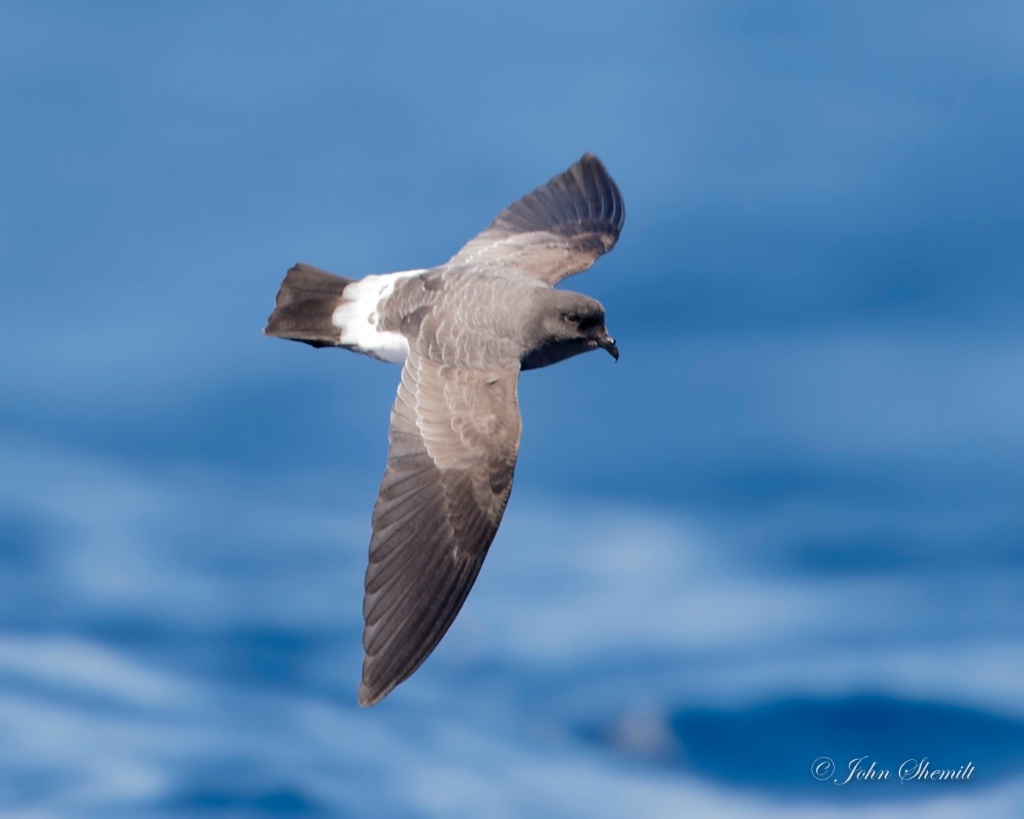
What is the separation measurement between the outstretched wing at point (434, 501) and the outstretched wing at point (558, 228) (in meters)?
1.41

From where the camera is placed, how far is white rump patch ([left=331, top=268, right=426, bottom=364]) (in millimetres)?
8102

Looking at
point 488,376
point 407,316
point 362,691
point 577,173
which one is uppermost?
point 577,173

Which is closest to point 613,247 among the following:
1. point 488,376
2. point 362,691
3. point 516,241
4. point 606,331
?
point 516,241

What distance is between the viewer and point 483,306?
25.9ft

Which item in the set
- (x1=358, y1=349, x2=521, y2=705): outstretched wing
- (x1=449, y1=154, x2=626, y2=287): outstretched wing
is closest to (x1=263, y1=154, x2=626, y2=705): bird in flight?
(x1=358, y1=349, x2=521, y2=705): outstretched wing

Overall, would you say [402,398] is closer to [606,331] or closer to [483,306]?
[483,306]

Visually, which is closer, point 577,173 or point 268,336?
point 268,336

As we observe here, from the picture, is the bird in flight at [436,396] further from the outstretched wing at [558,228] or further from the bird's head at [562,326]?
the outstretched wing at [558,228]

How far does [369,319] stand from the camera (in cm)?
834

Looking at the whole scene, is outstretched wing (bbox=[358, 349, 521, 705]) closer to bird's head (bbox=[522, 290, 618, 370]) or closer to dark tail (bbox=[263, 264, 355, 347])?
bird's head (bbox=[522, 290, 618, 370])

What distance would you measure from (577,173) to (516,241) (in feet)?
3.27

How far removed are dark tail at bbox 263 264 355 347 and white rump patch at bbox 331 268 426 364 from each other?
55mm

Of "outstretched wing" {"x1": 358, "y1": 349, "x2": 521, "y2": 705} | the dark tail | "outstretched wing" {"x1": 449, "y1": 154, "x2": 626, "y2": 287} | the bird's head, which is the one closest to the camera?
"outstretched wing" {"x1": 358, "y1": 349, "x2": 521, "y2": 705}

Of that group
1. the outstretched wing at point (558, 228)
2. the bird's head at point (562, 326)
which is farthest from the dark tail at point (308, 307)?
the bird's head at point (562, 326)
